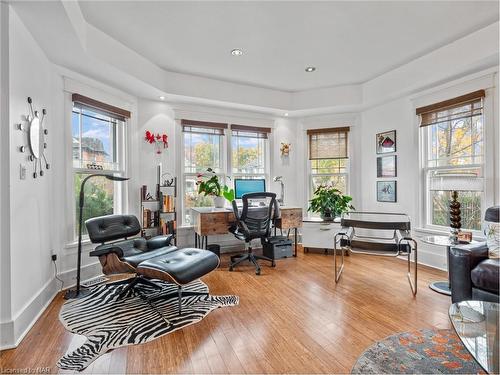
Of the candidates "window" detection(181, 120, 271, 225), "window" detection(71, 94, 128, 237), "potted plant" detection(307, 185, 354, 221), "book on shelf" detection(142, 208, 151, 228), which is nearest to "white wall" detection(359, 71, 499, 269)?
"potted plant" detection(307, 185, 354, 221)

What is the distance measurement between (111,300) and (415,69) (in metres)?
4.40

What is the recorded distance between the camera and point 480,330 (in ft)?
4.54

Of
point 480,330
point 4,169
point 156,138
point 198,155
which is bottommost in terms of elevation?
point 480,330

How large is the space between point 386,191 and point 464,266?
2.12 metres

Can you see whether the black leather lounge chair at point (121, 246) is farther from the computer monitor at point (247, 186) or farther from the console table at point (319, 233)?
the console table at point (319, 233)

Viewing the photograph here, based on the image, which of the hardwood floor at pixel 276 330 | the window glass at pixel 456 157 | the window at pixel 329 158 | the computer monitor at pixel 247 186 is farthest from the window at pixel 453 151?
the computer monitor at pixel 247 186

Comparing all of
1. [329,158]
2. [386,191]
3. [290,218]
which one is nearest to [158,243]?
[290,218]

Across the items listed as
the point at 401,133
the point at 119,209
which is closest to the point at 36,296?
the point at 119,209

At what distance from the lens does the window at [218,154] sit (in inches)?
165

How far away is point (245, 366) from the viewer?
160 cm

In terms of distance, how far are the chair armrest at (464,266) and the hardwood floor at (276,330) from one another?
0.22 meters

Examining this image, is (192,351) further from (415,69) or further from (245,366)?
(415,69)

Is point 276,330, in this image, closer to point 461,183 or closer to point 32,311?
point 32,311

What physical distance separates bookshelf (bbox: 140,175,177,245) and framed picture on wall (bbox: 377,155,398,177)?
3.24 m
